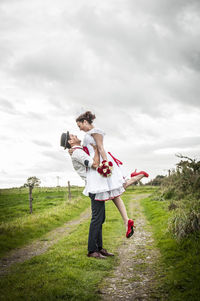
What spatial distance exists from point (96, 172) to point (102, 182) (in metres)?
0.24

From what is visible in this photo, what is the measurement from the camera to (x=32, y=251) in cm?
671

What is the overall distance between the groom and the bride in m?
0.17

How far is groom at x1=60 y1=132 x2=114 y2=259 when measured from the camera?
16.0 feet

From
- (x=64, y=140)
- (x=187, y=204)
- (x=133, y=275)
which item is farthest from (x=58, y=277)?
(x=187, y=204)

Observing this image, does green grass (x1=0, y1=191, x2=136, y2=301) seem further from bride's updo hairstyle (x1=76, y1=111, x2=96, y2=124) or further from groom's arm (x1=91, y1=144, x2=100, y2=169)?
bride's updo hairstyle (x1=76, y1=111, x2=96, y2=124)

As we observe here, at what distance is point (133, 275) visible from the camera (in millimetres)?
4145

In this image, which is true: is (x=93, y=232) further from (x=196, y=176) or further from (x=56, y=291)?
(x=196, y=176)

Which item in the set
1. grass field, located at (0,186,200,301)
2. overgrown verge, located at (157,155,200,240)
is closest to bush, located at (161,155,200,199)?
overgrown verge, located at (157,155,200,240)

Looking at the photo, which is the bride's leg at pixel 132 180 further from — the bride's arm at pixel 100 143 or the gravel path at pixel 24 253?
the gravel path at pixel 24 253

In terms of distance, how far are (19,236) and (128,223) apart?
5.33 meters

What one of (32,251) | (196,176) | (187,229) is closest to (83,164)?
(187,229)

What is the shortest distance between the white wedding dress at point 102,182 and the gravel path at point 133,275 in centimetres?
139

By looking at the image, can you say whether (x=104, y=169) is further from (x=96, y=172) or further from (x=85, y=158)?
(x=85, y=158)

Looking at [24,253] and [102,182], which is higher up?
[102,182]
